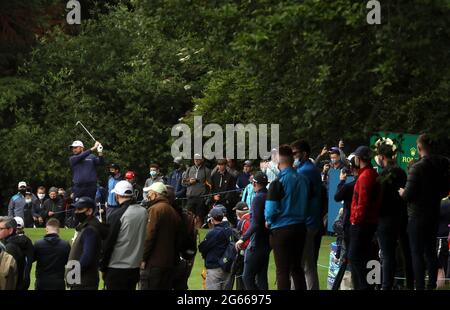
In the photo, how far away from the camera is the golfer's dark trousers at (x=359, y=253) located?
54.3 feet

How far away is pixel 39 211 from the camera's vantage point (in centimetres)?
3672

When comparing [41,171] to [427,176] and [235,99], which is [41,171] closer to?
[235,99]

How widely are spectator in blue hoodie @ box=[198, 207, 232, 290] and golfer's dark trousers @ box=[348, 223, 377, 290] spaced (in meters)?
2.55

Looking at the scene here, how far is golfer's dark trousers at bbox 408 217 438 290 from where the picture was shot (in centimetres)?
1655

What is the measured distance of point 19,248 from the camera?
16312mm

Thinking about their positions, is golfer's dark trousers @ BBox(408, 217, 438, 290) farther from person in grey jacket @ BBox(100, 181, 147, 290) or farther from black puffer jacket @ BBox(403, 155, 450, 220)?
person in grey jacket @ BBox(100, 181, 147, 290)

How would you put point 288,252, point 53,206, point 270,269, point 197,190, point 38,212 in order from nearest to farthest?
point 288,252 < point 270,269 < point 197,190 < point 53,206 < point 38,212

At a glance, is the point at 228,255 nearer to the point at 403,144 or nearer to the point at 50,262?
the point at 50,262

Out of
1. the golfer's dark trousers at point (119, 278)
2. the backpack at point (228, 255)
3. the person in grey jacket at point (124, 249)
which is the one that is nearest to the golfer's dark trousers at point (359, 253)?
the backpack at point (228, 255)

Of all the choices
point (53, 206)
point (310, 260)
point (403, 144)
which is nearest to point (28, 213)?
point (53, 206)

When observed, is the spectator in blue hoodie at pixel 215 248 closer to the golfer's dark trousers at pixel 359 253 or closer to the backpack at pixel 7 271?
the golfer's dark trousers at pixel 359 253

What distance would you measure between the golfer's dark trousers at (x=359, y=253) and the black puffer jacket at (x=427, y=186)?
2.14 feet

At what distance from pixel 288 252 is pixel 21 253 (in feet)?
11.3
